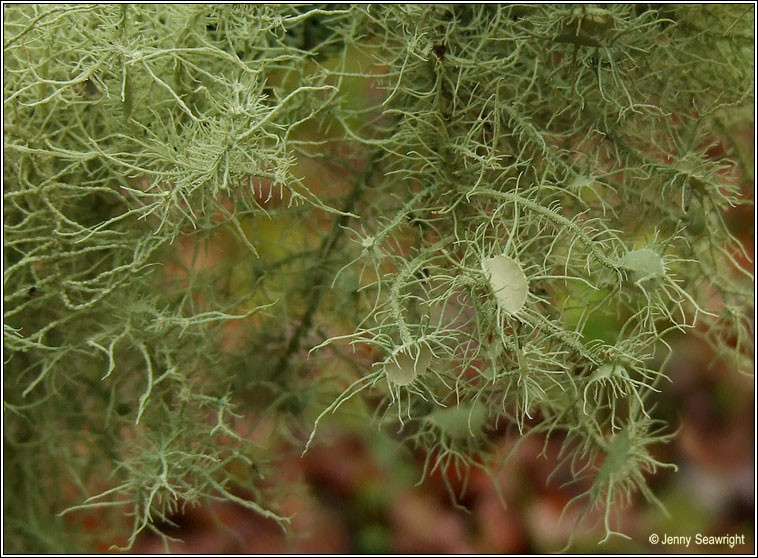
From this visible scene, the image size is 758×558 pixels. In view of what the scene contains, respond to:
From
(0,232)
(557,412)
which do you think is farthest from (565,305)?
(0,232)

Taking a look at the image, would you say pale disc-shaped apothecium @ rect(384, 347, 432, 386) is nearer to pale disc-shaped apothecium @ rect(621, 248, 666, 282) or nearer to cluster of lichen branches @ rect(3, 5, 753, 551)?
cluster of lichen branches @ rect(3, 5, 753, 551)

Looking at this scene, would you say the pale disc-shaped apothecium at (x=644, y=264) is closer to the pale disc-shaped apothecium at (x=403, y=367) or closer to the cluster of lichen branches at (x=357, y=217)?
the cluster of lichen branches at (x=357, y=217)

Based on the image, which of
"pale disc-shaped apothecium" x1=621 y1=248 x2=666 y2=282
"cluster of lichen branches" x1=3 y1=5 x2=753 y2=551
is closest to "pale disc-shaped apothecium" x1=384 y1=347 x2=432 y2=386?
"cluster of lichen branches" x1=3 y1=5 x2=753 y2=551

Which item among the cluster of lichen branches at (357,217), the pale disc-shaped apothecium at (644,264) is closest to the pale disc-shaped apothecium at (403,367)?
the cluster of lichen branches at (357,217)

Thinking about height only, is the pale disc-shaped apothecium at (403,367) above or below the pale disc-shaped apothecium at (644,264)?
below
